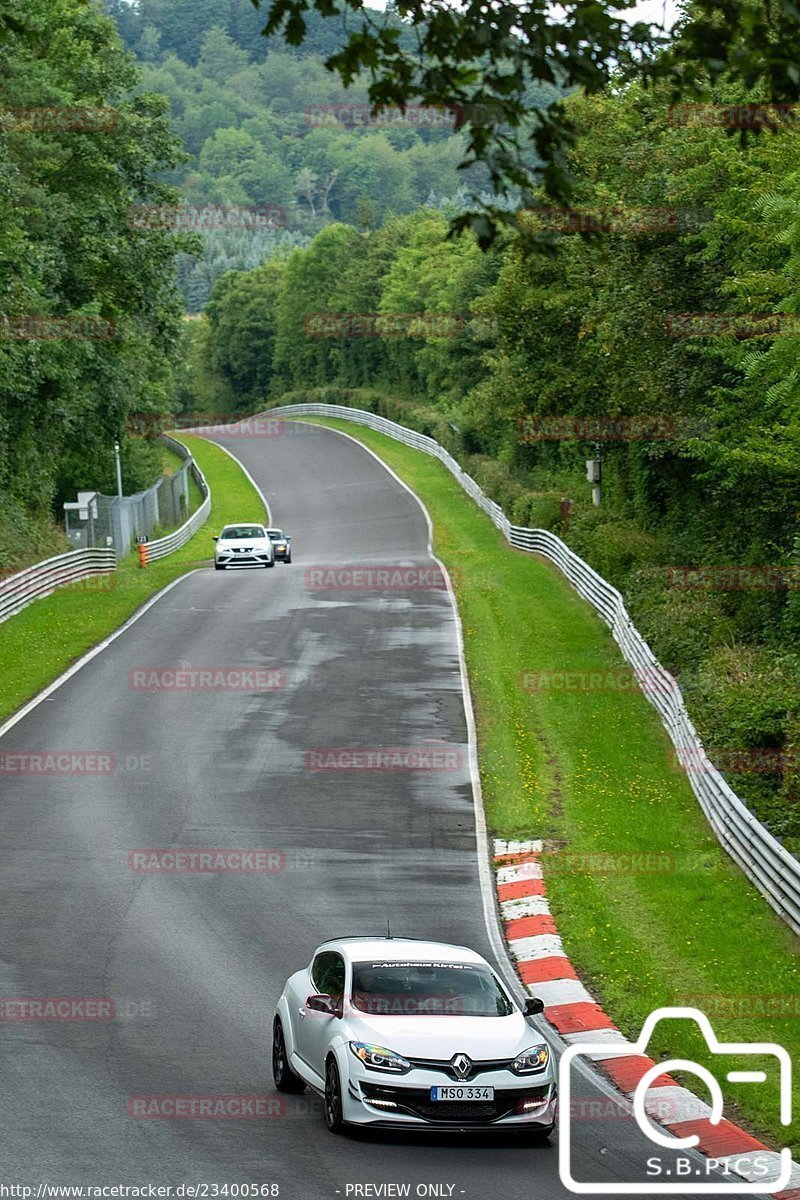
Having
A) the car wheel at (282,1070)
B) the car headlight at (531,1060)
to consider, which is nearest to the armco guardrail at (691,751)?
the car headlight at (531,1060)

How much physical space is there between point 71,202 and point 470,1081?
46.3 meters

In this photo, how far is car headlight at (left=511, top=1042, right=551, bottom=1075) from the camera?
1154 cm

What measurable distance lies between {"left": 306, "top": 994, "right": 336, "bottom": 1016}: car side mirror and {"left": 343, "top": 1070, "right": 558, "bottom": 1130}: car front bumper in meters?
0.87

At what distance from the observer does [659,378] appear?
3816 centimetres

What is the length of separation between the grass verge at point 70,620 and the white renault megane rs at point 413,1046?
1855cm

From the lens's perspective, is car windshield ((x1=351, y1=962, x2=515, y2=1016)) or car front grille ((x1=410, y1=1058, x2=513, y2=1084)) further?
car windshield ((x1=351, y1=962, x2=515, y2=1016))

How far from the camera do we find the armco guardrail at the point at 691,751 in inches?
736

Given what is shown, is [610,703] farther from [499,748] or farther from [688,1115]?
[688,1115]

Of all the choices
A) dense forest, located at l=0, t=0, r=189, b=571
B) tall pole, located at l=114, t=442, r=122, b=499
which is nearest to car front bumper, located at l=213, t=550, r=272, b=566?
dense forest, located at l=0, t=0, r=189, b=571

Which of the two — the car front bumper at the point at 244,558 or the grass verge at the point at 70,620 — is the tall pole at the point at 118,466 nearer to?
the grass verge at the point at 70,620

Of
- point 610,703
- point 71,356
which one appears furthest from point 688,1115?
point 71,356

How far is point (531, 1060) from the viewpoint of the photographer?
11656 millimetres

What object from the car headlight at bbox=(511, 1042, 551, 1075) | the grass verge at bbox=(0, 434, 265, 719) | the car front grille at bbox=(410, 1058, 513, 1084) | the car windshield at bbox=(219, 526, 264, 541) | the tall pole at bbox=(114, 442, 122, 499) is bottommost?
the grass verge at bbox=(0, 434, 265, 719)

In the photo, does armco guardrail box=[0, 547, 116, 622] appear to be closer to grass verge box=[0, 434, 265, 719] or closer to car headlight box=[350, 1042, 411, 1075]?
grass verge box=[0, 434, 265, 719]
